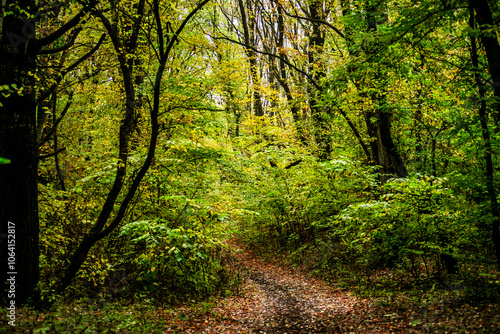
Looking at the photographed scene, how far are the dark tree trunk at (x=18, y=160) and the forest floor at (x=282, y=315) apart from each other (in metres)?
0.74

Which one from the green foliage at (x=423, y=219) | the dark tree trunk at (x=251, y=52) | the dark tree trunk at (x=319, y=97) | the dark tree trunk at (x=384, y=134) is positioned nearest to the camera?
the green foliage at (x=423, y=219)

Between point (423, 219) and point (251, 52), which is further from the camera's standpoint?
point (251, 52)

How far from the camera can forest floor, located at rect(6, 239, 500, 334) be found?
15.8 feet

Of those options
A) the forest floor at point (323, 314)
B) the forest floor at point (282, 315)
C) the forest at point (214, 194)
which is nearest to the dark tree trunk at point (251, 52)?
the forest at point (214, 194)

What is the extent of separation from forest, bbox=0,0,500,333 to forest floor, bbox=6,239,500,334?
44 mm

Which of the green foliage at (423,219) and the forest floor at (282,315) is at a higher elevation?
the green foliage at (423,219)

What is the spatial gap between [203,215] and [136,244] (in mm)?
1998

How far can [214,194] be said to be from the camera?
9.15 metres

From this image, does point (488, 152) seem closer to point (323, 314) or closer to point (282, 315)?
point (323, 314)

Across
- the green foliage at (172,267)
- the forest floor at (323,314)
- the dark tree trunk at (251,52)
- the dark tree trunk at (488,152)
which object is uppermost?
the dark tree trunk at (251,52)

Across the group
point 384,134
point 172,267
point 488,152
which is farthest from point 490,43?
point 172,267

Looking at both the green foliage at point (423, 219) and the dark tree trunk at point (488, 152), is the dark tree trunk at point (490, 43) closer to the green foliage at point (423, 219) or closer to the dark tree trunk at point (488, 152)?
the dark tree trunk at point (488, 152)

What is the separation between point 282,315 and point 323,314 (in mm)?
982

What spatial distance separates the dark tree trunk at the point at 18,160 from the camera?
190 inches
